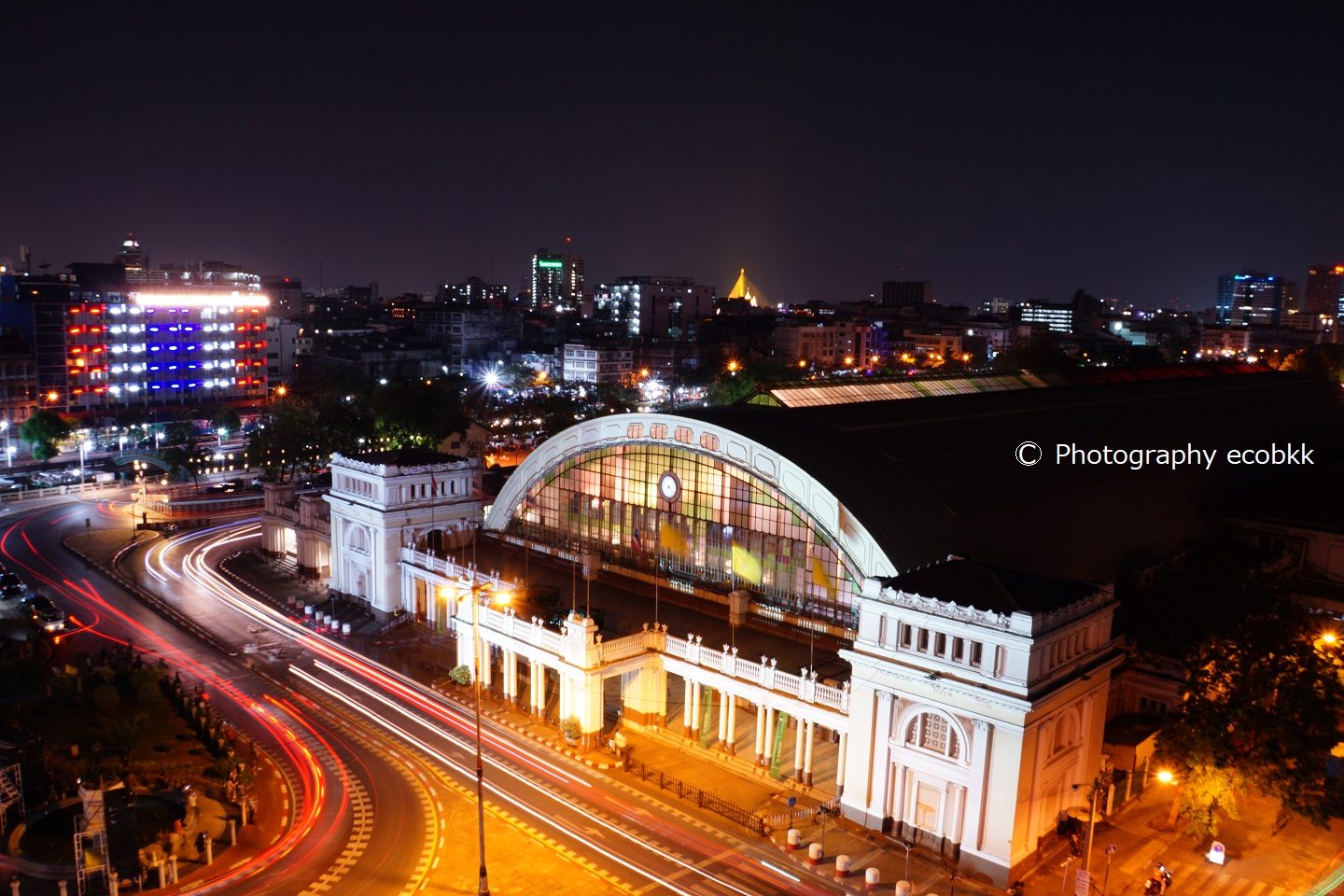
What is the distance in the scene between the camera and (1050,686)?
3434cm

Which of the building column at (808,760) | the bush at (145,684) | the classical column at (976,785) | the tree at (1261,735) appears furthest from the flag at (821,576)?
the bush at (145,684)

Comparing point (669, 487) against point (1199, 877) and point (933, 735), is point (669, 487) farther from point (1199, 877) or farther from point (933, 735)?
point (1199, 877)

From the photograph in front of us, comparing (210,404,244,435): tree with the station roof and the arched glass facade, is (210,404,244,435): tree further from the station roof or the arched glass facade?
the station roof

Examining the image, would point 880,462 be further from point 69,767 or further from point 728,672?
point 69,767

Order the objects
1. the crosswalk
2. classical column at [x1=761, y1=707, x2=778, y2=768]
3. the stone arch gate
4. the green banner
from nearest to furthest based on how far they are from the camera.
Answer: the crosswalk < the stone arch gate < classical column at [x1=761, y1=707, x2=778, y2=768] < the green banner

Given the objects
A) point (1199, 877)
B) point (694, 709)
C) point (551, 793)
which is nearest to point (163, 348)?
point (694, 709)

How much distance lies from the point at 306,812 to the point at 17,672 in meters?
17.9

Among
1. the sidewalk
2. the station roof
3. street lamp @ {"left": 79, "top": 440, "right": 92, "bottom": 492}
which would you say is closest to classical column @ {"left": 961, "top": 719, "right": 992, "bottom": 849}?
the sidewalk

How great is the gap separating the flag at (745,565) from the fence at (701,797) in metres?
11.9

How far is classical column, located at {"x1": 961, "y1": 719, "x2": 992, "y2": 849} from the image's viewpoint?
3428 cm

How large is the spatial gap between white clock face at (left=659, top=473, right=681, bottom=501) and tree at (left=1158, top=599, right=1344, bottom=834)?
26615 mm

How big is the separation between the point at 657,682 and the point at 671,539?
10257 millimetres

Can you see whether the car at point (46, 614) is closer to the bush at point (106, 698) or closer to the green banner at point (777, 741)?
the bush at point (106, 698)

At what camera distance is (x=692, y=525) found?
180ft
